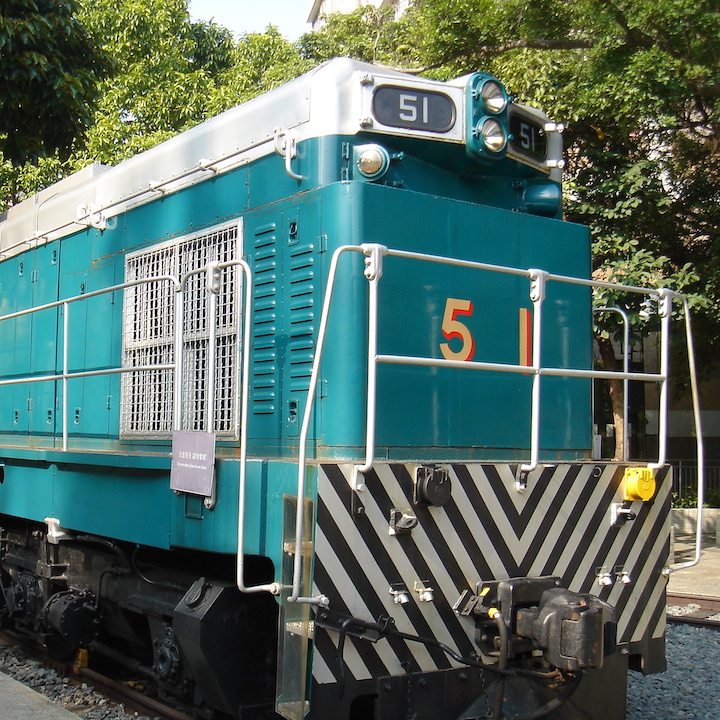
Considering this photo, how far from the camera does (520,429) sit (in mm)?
4281

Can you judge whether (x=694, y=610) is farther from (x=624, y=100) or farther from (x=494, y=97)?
(x=494, y=97)

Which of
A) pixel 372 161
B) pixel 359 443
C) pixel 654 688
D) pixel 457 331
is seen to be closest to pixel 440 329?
pixel 457 331

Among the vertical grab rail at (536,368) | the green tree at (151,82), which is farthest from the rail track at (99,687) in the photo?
the green tree at (151,82)

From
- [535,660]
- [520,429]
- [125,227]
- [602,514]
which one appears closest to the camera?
[535,660]

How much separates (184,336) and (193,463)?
902 mm

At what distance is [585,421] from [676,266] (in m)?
8.00

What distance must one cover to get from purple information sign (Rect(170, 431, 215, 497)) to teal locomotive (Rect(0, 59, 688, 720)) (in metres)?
0.01

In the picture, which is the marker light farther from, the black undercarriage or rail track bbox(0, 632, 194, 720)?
rail track bbox(0, 632, 194, 720)

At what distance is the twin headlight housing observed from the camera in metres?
4.15

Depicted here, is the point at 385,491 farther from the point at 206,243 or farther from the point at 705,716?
the point at 705,716

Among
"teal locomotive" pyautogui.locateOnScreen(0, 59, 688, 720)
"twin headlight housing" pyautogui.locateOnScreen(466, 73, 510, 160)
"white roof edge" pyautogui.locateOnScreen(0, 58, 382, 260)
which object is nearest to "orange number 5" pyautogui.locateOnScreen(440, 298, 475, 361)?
"teal locomotive" pyautogui.locateOnScreen(0, 59, 688, 720)

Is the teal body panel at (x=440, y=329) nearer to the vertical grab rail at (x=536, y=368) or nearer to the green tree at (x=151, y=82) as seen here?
the vertical grab rail at (x=536, y=368)

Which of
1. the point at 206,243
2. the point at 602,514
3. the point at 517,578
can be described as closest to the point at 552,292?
the point at 602,514

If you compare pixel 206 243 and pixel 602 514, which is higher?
pixel 206 243
